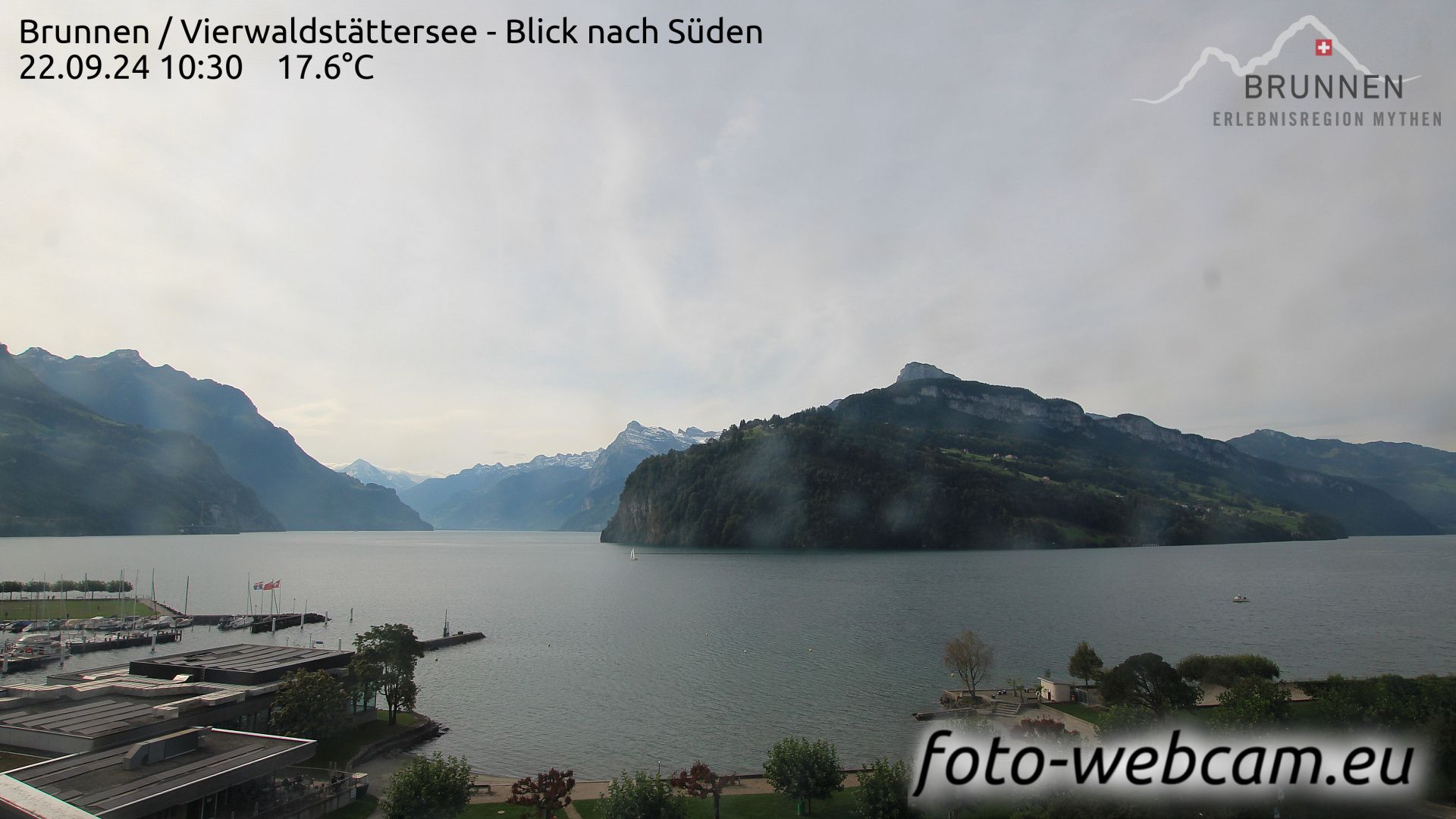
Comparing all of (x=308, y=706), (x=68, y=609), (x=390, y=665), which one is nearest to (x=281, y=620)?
(x=68, y=609)

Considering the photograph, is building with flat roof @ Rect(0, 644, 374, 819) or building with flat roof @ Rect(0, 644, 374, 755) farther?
building with flat roof @ Rect(0, 644, 374, 755)

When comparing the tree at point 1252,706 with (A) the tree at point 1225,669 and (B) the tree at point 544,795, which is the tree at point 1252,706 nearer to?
(A) the tree at point 1225,669

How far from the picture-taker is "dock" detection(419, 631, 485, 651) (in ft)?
260

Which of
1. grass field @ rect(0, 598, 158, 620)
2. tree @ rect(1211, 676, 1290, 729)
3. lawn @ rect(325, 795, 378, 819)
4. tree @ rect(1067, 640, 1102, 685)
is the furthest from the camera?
grass field @ rect(0, 598, 158, 620)

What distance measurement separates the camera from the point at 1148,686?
47.1 metres

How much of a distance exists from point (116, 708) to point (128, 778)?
42.9ft

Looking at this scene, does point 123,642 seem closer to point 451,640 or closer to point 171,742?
point 451,640

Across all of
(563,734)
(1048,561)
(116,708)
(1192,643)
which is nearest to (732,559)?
(1048,561)

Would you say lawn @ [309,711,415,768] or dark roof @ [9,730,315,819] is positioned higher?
dark roof @ [9,730,315,819]

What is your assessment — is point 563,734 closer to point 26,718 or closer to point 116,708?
point 116,708

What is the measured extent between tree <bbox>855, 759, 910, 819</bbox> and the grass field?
107385mm

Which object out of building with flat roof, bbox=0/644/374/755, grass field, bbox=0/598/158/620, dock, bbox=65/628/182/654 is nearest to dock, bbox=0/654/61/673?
dock, bbox=65/628/182/654

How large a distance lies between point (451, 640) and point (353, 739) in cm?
4026

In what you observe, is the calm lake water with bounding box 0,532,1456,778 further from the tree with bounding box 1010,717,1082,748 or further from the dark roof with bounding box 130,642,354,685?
the dark roof with bounding box 130,642,354,685
